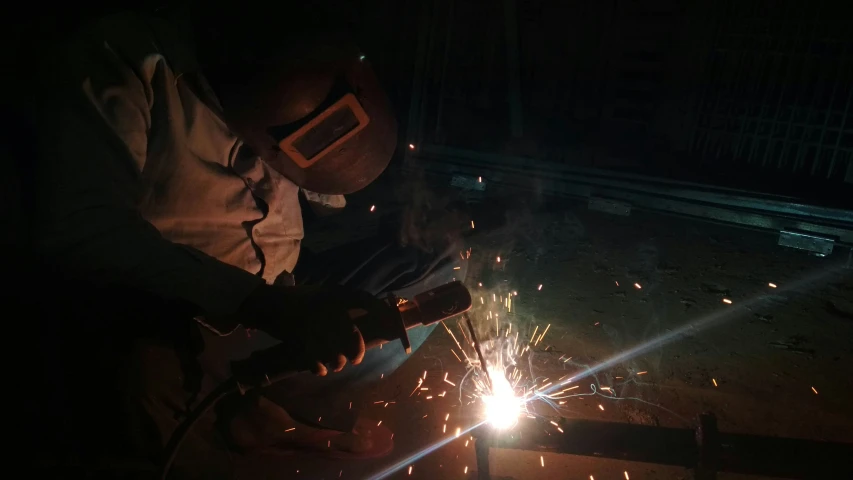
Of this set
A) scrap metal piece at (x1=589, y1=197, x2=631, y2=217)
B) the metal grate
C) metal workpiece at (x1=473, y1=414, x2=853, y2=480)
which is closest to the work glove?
metal workpiece at (x1=473, y1=414, x2=853, y2=480)

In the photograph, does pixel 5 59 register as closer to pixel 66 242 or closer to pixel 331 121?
pixel 66 242

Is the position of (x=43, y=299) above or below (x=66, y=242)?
below

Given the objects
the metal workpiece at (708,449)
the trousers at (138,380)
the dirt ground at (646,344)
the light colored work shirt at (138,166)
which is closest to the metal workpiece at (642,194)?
the dirt ground at (646,344)

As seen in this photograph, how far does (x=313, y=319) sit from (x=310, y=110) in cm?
85

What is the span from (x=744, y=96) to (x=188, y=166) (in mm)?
5767

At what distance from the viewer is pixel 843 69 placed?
5.35 metres

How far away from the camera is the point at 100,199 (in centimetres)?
170

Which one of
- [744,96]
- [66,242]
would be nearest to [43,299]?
[66,242]

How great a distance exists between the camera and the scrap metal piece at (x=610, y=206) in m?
5.24

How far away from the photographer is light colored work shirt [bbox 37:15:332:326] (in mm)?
1648

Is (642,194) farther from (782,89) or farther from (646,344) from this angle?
(646,344)

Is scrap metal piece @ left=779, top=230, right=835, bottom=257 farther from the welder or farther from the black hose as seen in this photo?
the black hose

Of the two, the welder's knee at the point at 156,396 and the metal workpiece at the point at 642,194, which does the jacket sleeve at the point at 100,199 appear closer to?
the welder's knee at the point at 156,396

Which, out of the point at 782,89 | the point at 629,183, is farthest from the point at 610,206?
the point at 782,89
